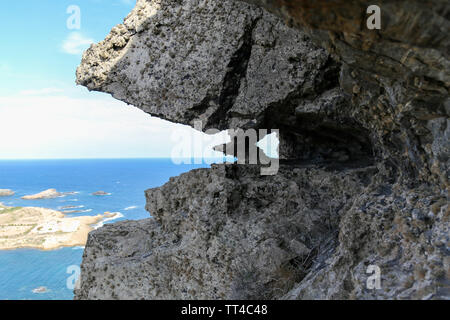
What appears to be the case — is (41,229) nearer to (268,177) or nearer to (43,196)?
(43,196)

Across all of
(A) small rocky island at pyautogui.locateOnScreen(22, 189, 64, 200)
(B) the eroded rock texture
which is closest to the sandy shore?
(A) small rocky island at pyautogui.locateOnScreen(22, 189, 64, 200)

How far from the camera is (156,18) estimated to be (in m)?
6.18

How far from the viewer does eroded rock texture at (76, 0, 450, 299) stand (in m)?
3.63

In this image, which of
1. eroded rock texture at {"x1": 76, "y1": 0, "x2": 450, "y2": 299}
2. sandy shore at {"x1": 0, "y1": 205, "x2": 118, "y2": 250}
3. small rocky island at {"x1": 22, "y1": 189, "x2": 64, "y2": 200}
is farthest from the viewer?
small rocky island at {"x1": 22, "y1": 189, "x2": 64, "y2": 200}

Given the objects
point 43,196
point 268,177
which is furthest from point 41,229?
point 268,177

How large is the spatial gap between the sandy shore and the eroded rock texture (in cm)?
4199

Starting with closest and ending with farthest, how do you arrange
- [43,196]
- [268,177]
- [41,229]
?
[268,177] → [41,229] → [43,196]

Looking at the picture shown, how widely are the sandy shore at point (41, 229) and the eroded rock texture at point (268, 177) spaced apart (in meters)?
42.0

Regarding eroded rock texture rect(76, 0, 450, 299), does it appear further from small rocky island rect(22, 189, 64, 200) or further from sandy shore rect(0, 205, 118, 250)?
Answer: small rocky island rect(22, 189, 64, 200)

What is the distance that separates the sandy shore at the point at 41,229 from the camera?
43938mm

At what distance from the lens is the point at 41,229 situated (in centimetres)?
4775

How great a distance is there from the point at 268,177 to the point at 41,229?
5015 centimetres

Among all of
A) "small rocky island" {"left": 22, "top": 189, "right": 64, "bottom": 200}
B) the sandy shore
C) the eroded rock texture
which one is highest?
the eroded rock texture

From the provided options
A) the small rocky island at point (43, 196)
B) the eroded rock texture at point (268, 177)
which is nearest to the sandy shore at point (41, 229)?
the small rocky island at point (43, 196)
